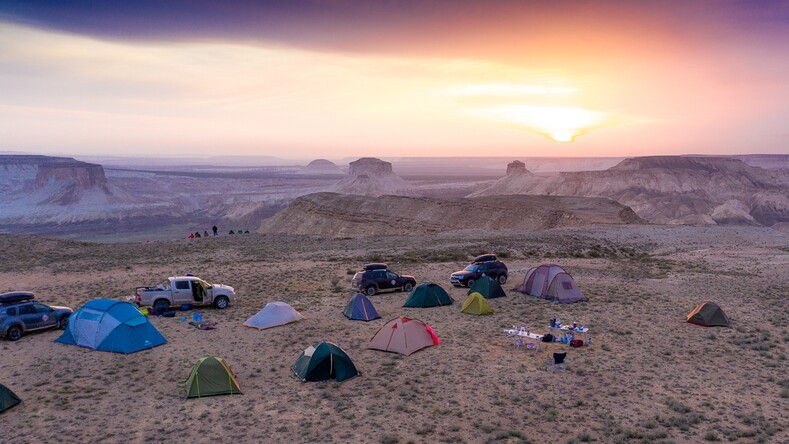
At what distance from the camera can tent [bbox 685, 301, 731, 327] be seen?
20.3m

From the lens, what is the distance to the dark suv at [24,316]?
1830cm

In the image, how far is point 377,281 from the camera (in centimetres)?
2631

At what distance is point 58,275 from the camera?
100 ft

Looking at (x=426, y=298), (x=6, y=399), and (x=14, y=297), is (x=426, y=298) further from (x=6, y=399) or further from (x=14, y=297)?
(x=14, y=297)

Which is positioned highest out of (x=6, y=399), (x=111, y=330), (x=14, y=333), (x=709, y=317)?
(x=709, y=317)

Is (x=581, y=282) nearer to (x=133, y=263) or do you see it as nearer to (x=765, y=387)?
(x=765, y=387)

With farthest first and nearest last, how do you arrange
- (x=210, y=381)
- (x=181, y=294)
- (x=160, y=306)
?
(x=181, y=294), (x=160, y=306), (x=210, y=381)

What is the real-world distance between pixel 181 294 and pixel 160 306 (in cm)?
98

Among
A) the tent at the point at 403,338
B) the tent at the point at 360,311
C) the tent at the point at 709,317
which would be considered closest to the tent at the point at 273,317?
the tent at the point at 360,311

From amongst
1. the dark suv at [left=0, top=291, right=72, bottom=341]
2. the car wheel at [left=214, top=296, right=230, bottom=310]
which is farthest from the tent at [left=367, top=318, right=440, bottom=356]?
the dark suv at [left=0, top=291, right=72, bottom=341]

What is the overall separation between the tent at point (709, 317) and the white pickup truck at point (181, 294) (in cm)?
1992

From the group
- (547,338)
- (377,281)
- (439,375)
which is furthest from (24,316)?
Result: (547,338)

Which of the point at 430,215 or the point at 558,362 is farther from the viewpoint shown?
the point at 430,215

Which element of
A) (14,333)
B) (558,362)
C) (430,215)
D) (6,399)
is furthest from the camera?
(430,215)
